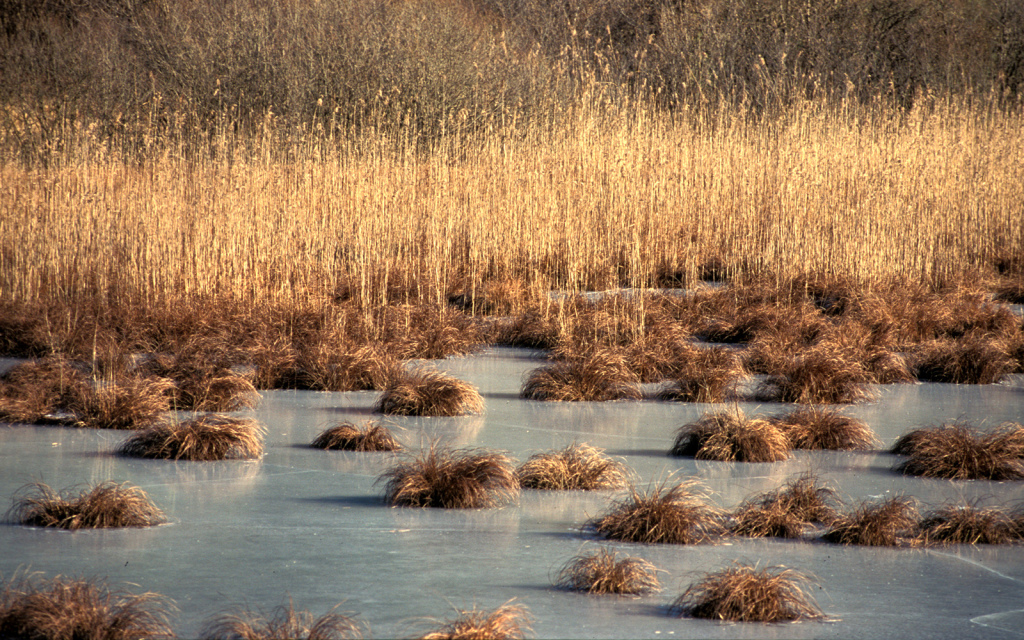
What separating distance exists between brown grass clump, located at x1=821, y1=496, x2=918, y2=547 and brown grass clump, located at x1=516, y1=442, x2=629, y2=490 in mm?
1203

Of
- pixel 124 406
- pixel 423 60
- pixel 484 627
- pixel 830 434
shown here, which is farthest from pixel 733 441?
pixel 423 60

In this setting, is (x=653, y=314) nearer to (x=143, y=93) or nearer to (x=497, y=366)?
(x=497, y=366)

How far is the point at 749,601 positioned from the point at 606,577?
21.1 inches

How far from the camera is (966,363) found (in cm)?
948

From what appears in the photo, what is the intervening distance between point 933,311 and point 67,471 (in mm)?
8008

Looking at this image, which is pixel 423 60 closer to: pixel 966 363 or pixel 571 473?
pixel 966 363

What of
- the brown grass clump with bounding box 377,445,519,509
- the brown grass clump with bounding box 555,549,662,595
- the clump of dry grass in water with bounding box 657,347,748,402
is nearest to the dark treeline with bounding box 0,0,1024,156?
the clump of dry grass in water with bounding box 657,347,748,402

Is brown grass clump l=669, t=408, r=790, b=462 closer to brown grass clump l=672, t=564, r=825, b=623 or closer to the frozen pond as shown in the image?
the frozen pond

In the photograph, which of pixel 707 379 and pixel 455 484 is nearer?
pixel 455 484

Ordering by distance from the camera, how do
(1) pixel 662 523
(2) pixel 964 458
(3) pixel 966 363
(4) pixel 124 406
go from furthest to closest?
1. (3) pixel 966 363
2. (4) pixel 124 406
3. (2) pixel 964 458
4. (1) pixel 662 523

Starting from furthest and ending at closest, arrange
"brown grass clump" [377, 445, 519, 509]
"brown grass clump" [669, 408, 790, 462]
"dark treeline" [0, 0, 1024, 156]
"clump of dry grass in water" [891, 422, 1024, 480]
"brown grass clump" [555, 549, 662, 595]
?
1. "dark treeline" [0, 0, 1024, 156]
2. "brown grass clump" [669, 408, 790, 462]
3. "clump of dry grass in water" [891, 422, 1024, 480]
4. "brown grass clump" [377, 445, 519, 509]
5. "brown grass clump" [555, 549, 662, 595]

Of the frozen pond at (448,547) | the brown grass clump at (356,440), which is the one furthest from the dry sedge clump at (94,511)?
the brown grass clump at (356,440)

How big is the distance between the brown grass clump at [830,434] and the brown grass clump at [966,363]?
2651mm

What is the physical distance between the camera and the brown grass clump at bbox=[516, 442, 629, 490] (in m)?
6.12
